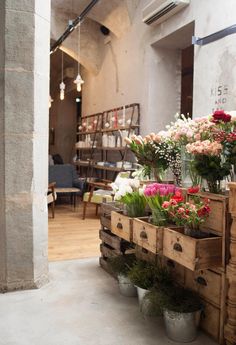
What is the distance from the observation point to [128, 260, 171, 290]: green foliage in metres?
2.78

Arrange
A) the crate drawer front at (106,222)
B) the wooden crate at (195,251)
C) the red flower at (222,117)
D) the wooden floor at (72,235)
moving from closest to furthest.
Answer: the wooden crate at (195,251) < the red flower at (222,117) < the crate drawer front at (106,222) < the wooden floor at (72,235)

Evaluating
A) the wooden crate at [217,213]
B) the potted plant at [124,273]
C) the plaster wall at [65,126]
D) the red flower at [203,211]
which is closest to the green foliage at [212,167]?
the wooden crate at [217,213]

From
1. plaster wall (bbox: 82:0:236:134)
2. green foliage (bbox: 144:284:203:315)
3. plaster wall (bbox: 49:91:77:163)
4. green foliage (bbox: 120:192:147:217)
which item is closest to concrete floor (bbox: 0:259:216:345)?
green foliage (bbox: 144:284:203:315)

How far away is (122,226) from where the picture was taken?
120 inches

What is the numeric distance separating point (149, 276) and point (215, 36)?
3.43 metres

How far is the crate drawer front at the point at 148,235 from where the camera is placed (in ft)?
8.36

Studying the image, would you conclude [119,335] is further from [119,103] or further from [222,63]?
[119,103]

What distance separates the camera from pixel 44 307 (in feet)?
9.56

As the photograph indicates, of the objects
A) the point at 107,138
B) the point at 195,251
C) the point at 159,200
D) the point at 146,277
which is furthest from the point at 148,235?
the point at 107,138

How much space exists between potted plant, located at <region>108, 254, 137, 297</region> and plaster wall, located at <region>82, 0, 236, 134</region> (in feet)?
8.00

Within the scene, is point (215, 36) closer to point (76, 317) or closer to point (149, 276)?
point (149, 276)

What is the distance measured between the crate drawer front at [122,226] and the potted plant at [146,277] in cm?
26

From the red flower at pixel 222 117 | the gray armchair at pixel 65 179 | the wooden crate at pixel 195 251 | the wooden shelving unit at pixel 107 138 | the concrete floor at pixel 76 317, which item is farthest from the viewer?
the gray armchair at pixel 65 179

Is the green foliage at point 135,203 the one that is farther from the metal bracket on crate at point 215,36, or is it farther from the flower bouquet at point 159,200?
the metal bracket on crate at point 215,36
